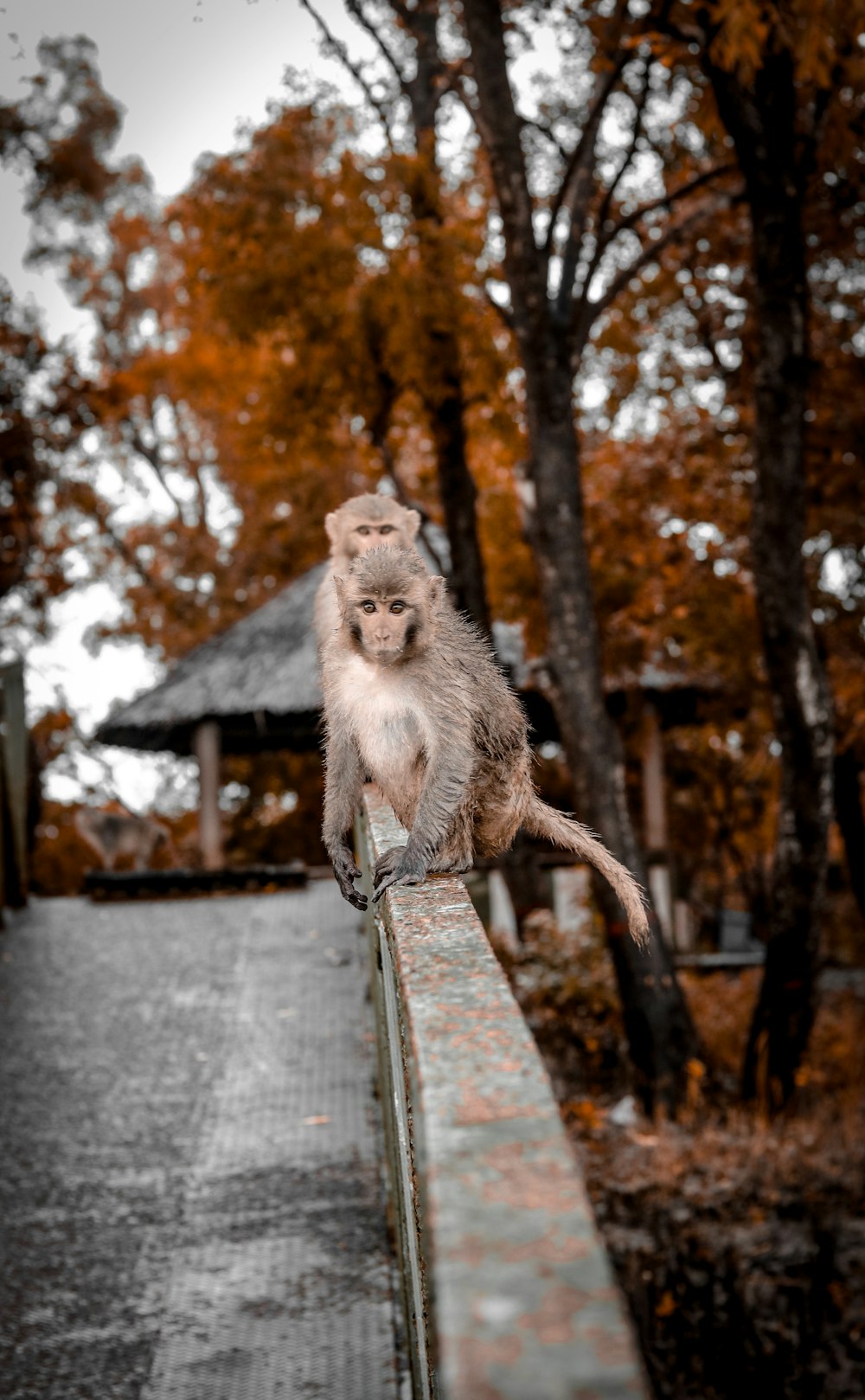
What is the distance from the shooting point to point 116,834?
39.5ft

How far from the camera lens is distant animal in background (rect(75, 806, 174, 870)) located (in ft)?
39.1

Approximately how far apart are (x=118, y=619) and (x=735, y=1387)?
71.7ft

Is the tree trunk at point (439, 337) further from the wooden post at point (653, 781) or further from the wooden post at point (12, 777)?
the wooden post at point (653, 781)

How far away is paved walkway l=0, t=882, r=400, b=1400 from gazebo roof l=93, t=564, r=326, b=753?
7.81 meters

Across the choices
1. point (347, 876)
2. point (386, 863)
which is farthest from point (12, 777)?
point (386, 863)

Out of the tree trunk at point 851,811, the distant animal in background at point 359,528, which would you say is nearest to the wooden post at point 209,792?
the tree trunk at point 851,811

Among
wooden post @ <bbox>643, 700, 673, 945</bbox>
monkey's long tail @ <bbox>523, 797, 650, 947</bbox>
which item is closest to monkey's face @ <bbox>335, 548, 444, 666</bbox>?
monkey's long tail @ <bbox>523, 797, 650, 947</bbox>

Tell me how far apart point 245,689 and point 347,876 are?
12.8m

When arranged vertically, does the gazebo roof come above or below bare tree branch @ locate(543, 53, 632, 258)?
below

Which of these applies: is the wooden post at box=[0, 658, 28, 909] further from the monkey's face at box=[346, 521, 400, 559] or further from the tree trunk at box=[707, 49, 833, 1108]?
the tree trunk at box=[707, 49, 833, 1108]

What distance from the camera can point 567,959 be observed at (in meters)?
10.6

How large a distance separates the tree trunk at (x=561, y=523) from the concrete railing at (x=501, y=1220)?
707 cm

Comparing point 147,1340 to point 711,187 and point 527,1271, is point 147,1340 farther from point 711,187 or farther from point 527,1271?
point 711,187

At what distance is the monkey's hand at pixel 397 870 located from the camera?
8.11 feet
